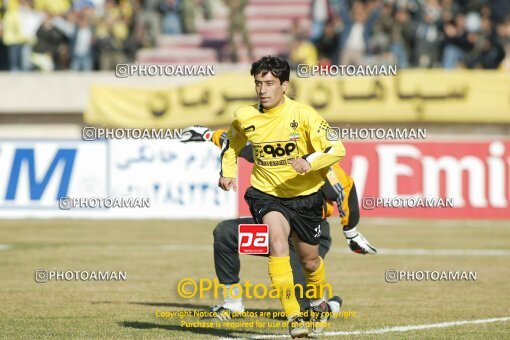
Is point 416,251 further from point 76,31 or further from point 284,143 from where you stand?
point 76,31

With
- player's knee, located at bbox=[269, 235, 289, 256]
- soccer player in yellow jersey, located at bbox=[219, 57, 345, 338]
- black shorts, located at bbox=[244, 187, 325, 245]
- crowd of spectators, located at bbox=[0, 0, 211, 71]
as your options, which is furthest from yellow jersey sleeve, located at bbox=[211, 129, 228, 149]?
crowd of spectators, located at bbox=[0, 0, 211, 71]

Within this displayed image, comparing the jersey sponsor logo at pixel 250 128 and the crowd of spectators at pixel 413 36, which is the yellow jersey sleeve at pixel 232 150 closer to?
the jersey sponsor logo at pixel 250 128

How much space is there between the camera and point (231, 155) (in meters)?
10.5

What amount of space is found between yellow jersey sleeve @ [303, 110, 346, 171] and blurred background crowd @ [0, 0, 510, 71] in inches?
729

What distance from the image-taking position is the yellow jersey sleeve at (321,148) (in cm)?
959

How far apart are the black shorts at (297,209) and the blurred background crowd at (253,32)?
18.4 metres

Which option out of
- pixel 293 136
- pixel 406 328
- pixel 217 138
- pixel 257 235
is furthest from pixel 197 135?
pixel 406 328

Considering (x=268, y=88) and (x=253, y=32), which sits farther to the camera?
(x=253, y=32)

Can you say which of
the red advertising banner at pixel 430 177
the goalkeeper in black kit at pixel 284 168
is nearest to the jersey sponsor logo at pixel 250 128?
the goalkeeper in black kit at pixel 284 168

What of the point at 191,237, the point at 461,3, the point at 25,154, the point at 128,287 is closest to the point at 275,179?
the point at 128,287

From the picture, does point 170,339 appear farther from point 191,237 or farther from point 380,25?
point 380,25

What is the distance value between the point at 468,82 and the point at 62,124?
1100cm

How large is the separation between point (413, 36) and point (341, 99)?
2.69 meters

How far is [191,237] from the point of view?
2131cm
